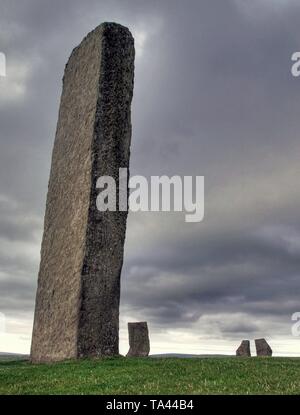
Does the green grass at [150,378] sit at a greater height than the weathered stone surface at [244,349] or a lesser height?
lesser

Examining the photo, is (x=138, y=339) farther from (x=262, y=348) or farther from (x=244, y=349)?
(x=262, y=348)

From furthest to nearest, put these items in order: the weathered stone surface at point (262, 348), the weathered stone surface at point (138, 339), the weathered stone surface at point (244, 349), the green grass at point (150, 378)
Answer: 1. the weathered stone surface at point (244, 349)
2. the weathered stone surface at point (262, 348)
3. the weathered stone surface at point (138, 339)
4. the green grass at point (150, 378)

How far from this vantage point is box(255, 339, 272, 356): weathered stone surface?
144ft

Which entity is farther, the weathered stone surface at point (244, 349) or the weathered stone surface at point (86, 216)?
the weathered stone surface at point (244, 349)

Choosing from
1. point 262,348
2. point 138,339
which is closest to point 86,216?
point 138,339

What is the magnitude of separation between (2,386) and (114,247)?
755 centimetres

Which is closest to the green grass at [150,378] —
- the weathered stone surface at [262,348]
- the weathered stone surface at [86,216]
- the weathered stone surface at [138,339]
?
the weathered stone surface at [86,216]

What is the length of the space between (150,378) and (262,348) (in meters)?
29.3

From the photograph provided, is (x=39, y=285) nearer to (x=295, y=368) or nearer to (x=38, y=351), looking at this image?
(x=38, y=351)

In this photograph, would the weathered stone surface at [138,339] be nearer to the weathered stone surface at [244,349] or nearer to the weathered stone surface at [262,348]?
the weathered stone surface at [244,349]

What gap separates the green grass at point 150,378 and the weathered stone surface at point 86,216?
1943 millimetres

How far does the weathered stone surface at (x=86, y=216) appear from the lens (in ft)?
74.2

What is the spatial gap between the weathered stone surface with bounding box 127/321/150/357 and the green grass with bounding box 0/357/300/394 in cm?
1703

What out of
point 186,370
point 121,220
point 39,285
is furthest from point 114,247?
point 186,370
